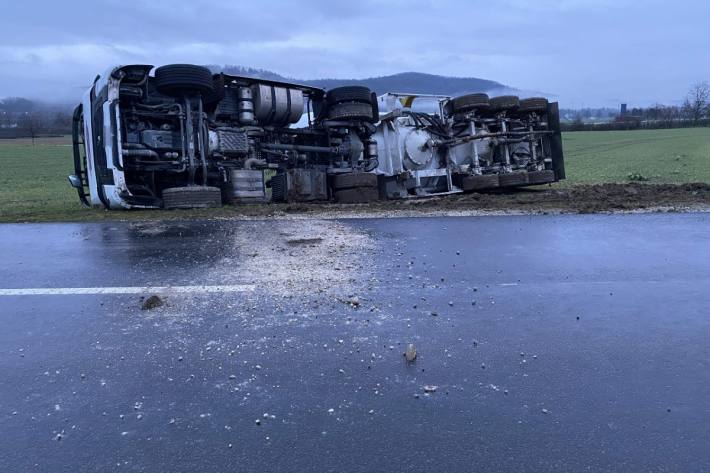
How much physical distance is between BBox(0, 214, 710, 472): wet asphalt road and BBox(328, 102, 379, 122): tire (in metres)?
6.43

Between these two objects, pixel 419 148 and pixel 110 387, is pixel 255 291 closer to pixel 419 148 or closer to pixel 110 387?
pixel 110 387

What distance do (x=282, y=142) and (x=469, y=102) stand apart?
4.02 metres

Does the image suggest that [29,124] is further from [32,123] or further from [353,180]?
[353,180]

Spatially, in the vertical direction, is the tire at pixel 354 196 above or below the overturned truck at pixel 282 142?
below

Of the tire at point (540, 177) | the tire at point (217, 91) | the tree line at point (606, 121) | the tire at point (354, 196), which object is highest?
the tree line at point (606, 121)

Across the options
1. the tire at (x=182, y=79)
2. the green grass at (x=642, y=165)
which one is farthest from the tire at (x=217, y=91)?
the green grass at (x=642, y=165)

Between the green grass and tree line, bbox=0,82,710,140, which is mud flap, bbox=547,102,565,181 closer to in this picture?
the green grass

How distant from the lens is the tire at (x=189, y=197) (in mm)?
9695

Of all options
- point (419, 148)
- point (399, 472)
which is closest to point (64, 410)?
point (399, 472)

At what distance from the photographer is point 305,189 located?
11141 millimetres

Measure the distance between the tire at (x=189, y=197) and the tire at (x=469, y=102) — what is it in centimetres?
555

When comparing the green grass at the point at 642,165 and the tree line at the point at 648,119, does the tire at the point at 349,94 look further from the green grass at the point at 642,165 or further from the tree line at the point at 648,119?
the tree line at the point at 648,119

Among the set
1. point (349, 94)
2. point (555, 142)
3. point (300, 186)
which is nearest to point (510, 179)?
point (555, 142)

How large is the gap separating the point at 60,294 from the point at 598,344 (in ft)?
12.6
